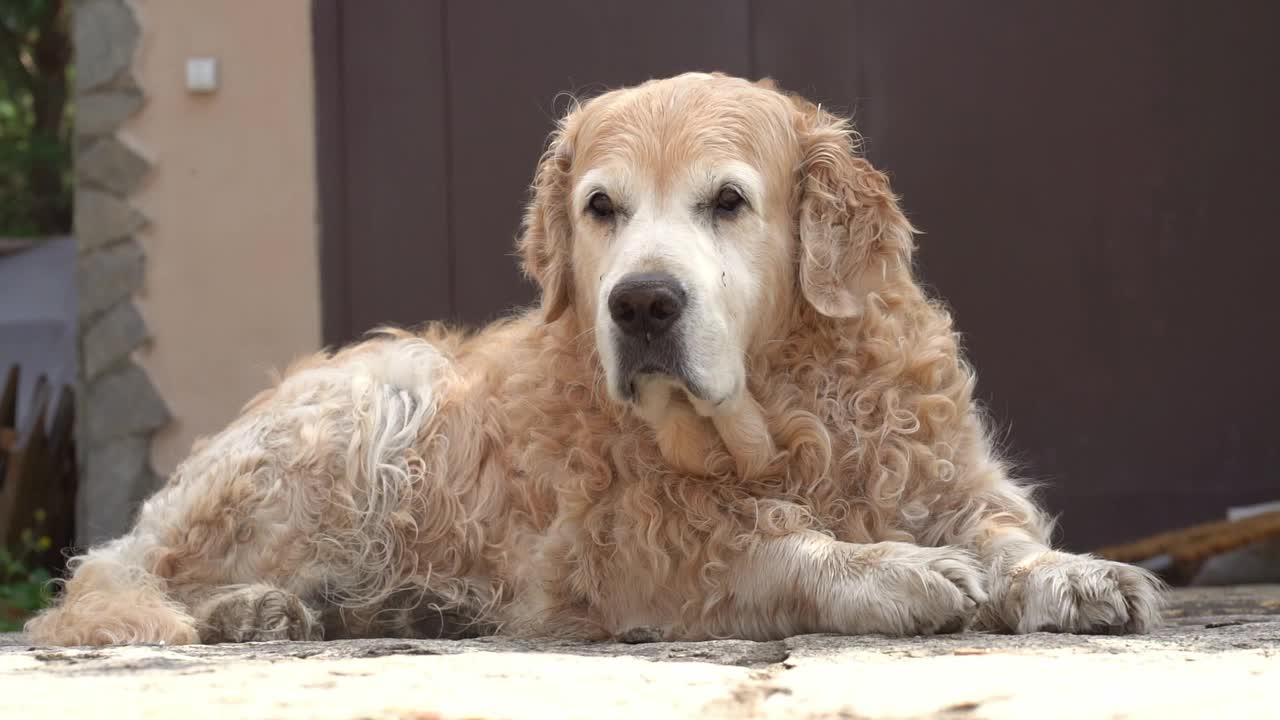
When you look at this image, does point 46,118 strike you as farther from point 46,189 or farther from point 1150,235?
point 1150,235

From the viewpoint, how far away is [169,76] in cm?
713

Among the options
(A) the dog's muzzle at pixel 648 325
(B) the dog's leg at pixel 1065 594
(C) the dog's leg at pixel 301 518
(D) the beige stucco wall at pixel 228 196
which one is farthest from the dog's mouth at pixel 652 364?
(D) the beige stucco wall at pixel 228 196

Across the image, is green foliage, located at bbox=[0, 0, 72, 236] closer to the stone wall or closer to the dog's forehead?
the stone wall

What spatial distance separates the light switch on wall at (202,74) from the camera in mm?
7094

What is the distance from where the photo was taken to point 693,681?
8.45 feet

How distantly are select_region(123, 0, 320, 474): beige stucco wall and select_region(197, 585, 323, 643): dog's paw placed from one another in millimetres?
3136

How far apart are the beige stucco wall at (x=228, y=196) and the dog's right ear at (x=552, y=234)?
3.02 meters

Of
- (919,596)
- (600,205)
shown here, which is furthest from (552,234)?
(919,596)

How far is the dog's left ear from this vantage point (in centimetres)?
387

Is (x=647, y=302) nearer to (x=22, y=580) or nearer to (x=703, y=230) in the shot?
(x=703, y=230)

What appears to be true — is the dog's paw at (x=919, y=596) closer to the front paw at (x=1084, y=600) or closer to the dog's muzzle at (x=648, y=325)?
the front paw at (x=1084, y=600)

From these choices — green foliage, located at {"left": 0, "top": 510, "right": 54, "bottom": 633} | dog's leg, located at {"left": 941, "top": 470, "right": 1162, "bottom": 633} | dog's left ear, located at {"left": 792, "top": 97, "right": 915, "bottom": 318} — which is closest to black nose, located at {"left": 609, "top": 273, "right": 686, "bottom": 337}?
dog's left ear, located at {"left": 792, "top": 97, "right": 915, "bottom": 318}

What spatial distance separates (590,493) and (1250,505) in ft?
13.6

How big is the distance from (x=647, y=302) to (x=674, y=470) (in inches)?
22.4
